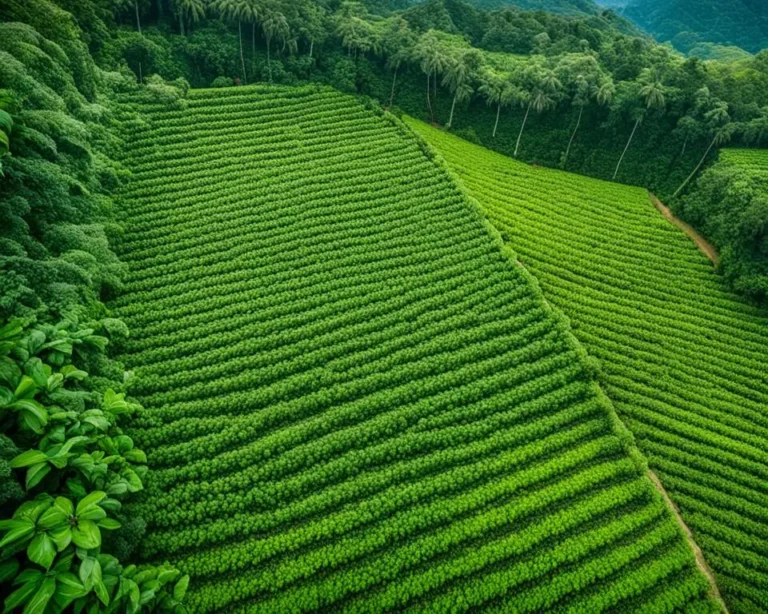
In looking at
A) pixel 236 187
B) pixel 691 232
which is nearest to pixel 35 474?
pixel 236 187

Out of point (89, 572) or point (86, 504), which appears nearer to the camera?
point (89, 572)

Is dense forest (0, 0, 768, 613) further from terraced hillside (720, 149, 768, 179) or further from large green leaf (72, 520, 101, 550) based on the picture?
terraced hillside (720, 149, 768, 179)

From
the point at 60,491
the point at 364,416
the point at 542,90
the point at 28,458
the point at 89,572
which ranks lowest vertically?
the point at 364,416

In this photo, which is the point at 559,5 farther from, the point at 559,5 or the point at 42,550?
the point at 42,550

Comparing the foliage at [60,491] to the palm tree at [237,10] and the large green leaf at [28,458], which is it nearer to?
the large green leaf at [28,458]

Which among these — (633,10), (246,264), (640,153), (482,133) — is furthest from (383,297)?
(633,10)

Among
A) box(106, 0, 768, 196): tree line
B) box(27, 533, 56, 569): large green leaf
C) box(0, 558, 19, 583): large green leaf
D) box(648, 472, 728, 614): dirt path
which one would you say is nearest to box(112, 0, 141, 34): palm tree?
box(106, 0, 768, 196): tree line

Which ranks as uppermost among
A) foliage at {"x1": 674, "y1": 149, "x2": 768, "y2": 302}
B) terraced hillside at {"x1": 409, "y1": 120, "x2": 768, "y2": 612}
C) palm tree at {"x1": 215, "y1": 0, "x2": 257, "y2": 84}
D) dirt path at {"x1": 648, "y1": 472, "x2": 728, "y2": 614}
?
palm tree at {"x1": 215, "y1": 0, "x2": 257, "y2": 84}
